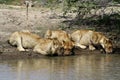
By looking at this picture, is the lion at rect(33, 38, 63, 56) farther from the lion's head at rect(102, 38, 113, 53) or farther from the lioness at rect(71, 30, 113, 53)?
the lion's head at rect(102, 38, 113, 53)

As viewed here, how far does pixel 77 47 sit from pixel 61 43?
4.93 feet

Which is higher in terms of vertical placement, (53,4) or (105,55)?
(53,4)

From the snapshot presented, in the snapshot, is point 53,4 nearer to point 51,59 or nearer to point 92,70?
point 51,59

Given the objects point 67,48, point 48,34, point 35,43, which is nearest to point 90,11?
point 48,34

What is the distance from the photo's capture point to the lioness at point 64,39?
19188 mm

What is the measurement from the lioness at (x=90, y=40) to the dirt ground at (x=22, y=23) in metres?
0.43

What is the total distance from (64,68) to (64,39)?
327cm

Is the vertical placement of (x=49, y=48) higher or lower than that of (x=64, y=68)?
higher

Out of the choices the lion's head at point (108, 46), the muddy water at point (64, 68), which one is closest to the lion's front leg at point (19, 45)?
the muddy water at point (64, 68)

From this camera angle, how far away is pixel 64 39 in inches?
788

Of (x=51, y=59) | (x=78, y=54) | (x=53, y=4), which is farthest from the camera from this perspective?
(x=53, y=4)

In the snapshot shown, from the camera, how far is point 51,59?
18.4 metres

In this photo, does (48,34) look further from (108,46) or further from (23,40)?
(108,46)

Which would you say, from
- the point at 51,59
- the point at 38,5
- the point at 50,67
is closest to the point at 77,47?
the point at 51,59
